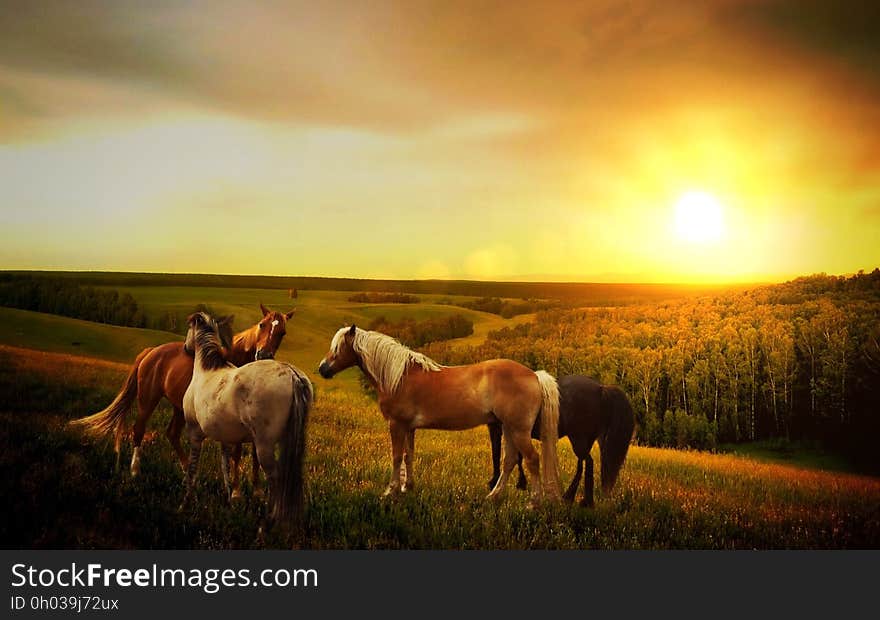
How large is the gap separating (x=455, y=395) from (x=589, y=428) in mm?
1349

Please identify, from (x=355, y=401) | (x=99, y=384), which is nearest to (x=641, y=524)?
(x=355, y=401)

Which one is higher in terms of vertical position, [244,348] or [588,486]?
[244,348]

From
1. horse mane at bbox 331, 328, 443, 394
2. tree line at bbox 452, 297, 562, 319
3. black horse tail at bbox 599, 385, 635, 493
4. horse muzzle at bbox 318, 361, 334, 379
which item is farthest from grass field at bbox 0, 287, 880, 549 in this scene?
tree line at bbox 452, 297, 562, 319

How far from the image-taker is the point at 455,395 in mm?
4738

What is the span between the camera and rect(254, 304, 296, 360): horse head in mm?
4539

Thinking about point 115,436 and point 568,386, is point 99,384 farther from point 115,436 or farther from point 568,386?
point 568,386

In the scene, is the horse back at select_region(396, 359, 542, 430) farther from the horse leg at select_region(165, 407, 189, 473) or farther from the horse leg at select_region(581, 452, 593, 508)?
the horse leg at select_region(165, 407, 189, 473)

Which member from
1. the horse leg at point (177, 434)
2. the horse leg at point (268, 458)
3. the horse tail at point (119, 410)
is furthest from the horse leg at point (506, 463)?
the horse tail at point (119, 410)

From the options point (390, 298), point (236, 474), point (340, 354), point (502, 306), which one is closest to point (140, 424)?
point (236, 474)

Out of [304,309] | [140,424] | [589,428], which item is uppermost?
[304,309]

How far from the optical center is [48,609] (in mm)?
4707

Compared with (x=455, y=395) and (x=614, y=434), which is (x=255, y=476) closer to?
(x=455, y=395)

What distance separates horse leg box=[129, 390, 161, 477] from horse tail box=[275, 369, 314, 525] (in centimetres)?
151

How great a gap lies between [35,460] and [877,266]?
951 centimetres
